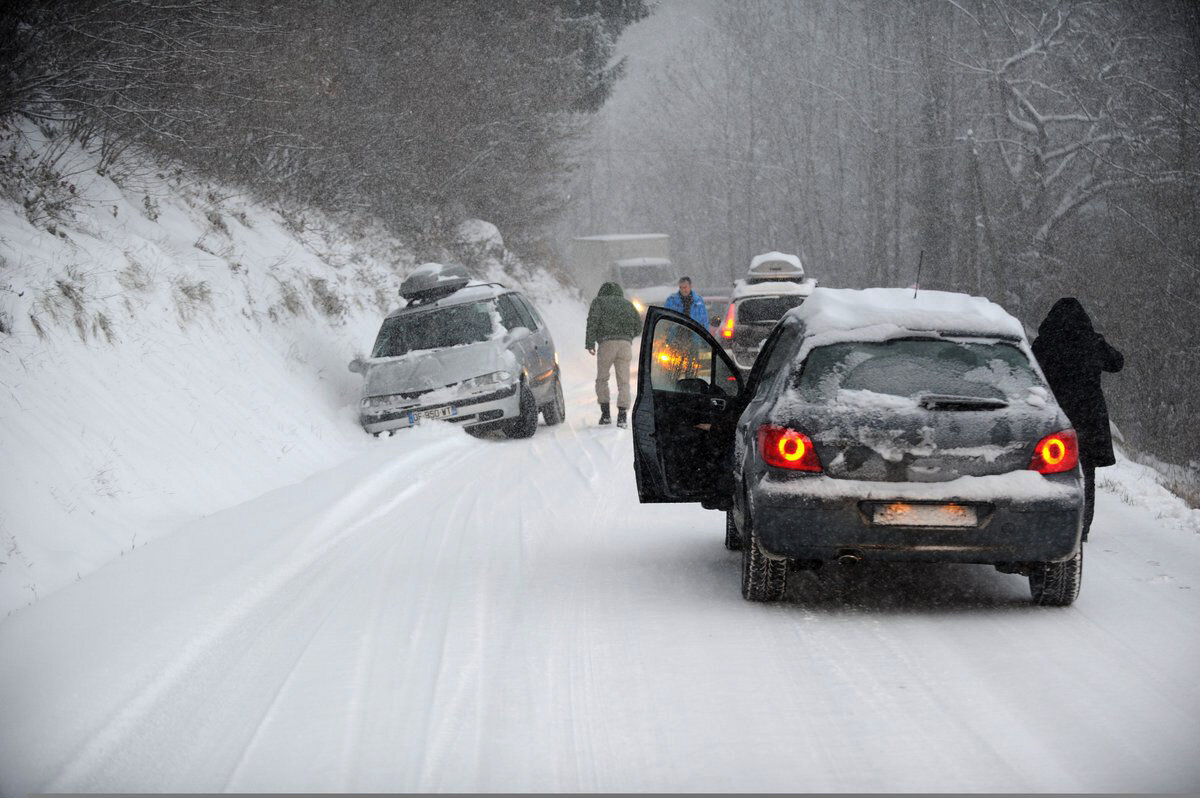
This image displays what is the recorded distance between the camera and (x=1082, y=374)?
28.8ft

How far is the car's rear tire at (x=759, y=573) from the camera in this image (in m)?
6.90

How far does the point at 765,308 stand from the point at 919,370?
12.0 metres

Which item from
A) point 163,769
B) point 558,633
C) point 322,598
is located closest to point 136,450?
point 322,598

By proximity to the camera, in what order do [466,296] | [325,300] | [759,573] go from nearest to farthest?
[759,573] → [466,296] → [325,300]

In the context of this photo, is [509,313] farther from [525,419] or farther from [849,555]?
[849,555]

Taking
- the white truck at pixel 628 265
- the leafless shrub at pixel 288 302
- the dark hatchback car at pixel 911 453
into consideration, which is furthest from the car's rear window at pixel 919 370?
the white truck at pixel 628 265

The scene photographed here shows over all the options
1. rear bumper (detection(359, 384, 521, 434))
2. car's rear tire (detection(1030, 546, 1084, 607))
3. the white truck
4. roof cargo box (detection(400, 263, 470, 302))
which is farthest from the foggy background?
car's rear tire (detection(1030, 546, 1084, 607))

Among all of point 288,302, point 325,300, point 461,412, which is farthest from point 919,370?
point 325,300

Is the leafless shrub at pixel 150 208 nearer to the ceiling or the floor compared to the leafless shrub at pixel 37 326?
nearer to the ceiling

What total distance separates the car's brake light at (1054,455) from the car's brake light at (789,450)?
114cm

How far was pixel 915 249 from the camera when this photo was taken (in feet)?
173

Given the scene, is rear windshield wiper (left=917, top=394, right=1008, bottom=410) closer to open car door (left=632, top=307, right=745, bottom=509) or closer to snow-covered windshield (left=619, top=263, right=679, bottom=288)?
open car door (left=632, top=307, right=745, bottom=509)

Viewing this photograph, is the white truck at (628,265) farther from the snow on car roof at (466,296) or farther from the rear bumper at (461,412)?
Answer: the rear bumper at (461,412)

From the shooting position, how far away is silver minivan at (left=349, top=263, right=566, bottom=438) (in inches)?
610
